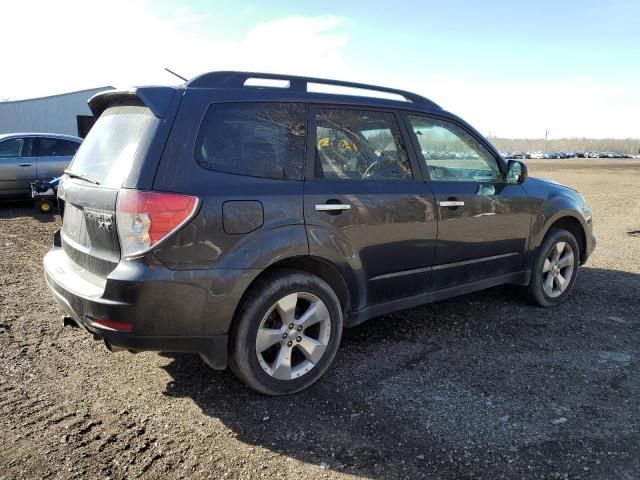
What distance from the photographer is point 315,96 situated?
3555 mm

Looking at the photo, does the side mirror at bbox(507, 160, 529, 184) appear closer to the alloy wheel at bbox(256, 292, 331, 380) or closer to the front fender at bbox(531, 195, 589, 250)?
the front fender at bbox(531, 195, 589, 250)

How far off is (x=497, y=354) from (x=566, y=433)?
111 centimetres

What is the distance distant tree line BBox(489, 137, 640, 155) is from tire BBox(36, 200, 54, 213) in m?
132

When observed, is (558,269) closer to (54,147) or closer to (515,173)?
(515,173)

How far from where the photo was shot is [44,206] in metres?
10.6

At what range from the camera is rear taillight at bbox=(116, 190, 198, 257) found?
9.05ft

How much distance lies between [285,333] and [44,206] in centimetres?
920

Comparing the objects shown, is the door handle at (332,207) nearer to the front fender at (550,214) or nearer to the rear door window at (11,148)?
the front fender at (550,214)

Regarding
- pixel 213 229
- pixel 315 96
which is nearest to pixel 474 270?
pixel 315 96

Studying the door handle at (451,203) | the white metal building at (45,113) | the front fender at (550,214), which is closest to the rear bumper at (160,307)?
the door handle at (451,203)

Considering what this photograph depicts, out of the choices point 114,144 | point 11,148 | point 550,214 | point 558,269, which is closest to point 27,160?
point 11,148

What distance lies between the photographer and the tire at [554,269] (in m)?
5.04

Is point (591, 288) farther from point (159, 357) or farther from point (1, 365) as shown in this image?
point (1, 365)

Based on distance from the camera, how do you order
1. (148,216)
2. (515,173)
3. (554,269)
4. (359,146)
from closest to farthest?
(148,216), (359,146), (515,173), (554,269)
